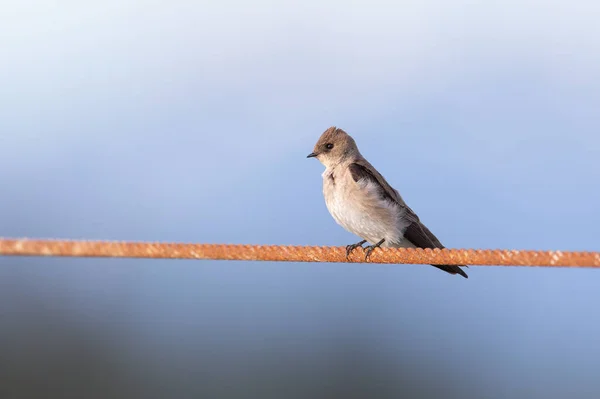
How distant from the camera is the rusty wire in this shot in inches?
130

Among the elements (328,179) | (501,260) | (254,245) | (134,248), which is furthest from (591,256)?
(328,179)

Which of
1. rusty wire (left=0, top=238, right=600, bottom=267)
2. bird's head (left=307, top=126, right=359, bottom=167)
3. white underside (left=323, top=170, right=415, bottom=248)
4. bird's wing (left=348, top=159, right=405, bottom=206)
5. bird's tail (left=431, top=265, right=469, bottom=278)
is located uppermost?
bird's head (left=307, top=126, right=359, bottom=167)

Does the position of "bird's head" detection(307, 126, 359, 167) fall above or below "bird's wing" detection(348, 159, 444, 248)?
above

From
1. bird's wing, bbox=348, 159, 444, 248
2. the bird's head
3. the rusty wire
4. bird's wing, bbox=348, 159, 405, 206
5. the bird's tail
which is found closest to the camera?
the rusty wire

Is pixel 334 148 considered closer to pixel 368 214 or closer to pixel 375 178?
pixel 375 178

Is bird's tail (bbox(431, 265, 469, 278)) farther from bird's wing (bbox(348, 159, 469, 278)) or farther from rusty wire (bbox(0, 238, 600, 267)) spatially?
rusty wire (bbox(0, 238, 600, 267))

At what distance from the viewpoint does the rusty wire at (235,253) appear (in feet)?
10.8

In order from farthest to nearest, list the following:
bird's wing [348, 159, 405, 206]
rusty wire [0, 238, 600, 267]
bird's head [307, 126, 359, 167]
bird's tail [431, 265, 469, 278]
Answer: bird's head [307, 126, 359, 167] → bird's wing [348, 159, 405, 206] → bird's tail [431, 265, 469, 278] → rusty wire [0, 238, 600, 267]

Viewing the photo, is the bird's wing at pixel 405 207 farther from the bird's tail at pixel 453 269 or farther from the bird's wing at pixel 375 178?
the bird's tail at pixel 453 269

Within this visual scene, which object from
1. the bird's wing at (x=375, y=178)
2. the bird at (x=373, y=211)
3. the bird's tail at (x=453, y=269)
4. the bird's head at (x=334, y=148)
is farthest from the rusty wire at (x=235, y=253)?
the bird's head at (x=334, y=148)

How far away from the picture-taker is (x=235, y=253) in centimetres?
353

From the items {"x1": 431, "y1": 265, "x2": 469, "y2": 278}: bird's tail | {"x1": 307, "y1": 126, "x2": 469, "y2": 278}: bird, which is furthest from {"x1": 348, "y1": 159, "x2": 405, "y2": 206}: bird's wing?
{"x1": 431, "y1": 265, "x2": 469, "y2": 278}: bird's tail

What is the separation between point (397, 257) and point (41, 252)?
5.83 ft

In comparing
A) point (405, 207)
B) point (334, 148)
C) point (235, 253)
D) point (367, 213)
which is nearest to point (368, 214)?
point (367, 213)
